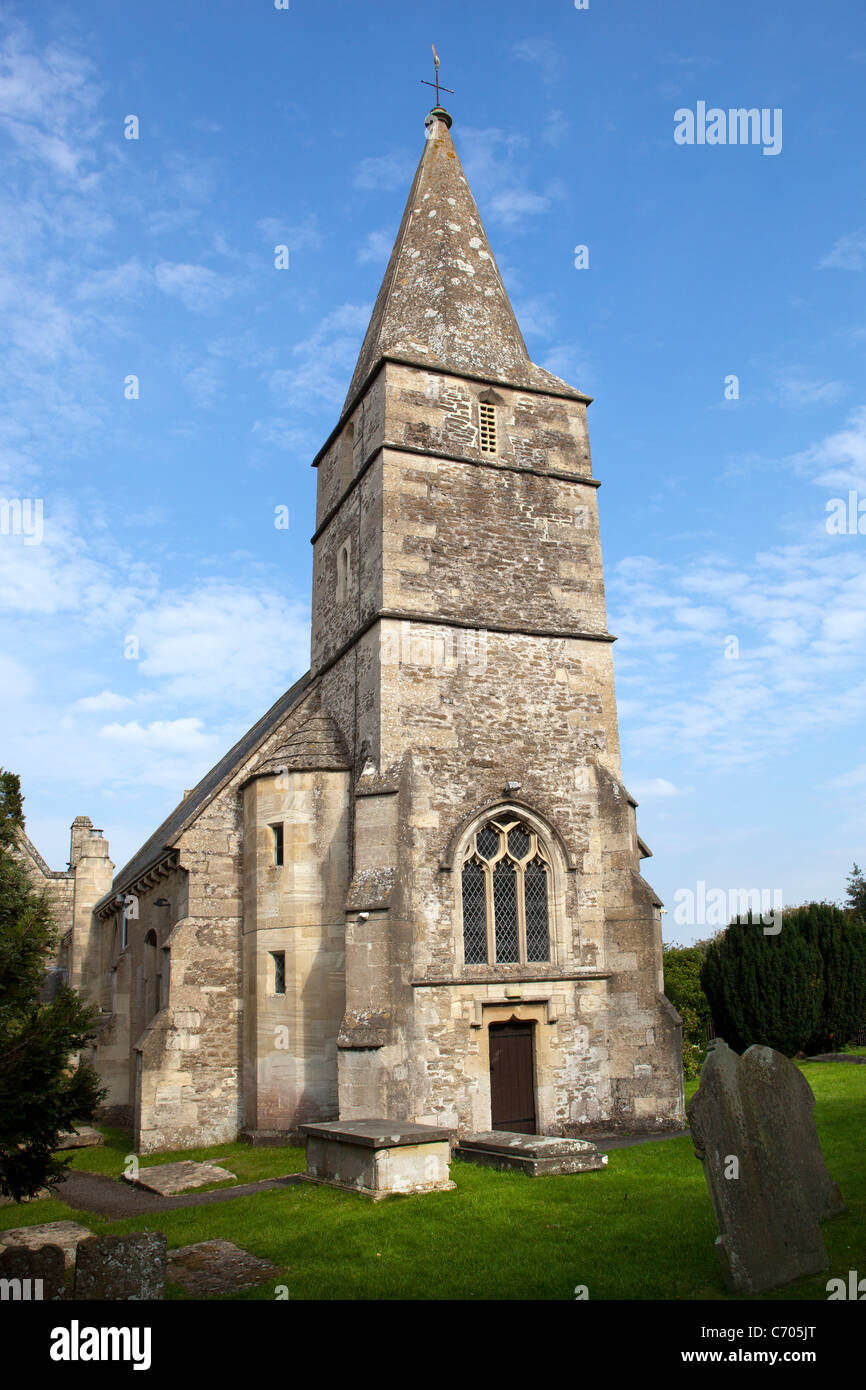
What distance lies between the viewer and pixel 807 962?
23.2 metres

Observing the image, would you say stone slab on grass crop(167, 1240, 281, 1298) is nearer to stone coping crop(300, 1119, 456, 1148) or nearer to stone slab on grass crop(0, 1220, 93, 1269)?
stone slab on grass crop(0, 1220, 93, 1269)

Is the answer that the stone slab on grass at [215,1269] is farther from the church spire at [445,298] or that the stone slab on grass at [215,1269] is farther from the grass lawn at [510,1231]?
the church spire at [445,298]

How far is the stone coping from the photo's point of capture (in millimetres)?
10867

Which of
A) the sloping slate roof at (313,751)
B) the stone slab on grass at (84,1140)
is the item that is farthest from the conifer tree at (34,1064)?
the stone slab on grass at (84,1140)

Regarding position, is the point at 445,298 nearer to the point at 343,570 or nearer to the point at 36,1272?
the point at 343,570

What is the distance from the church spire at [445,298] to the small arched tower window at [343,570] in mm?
3321

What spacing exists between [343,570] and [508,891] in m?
7.34

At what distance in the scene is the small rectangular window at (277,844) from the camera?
55.6 feet

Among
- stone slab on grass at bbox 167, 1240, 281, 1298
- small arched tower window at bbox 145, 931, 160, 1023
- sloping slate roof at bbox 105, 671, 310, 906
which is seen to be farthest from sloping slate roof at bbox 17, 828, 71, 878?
stone slab on grass at bbox 167, 1240, 281, 1298

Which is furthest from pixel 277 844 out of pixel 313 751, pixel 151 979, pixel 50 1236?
pixel 50 1236

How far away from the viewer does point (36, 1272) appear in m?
6.30
